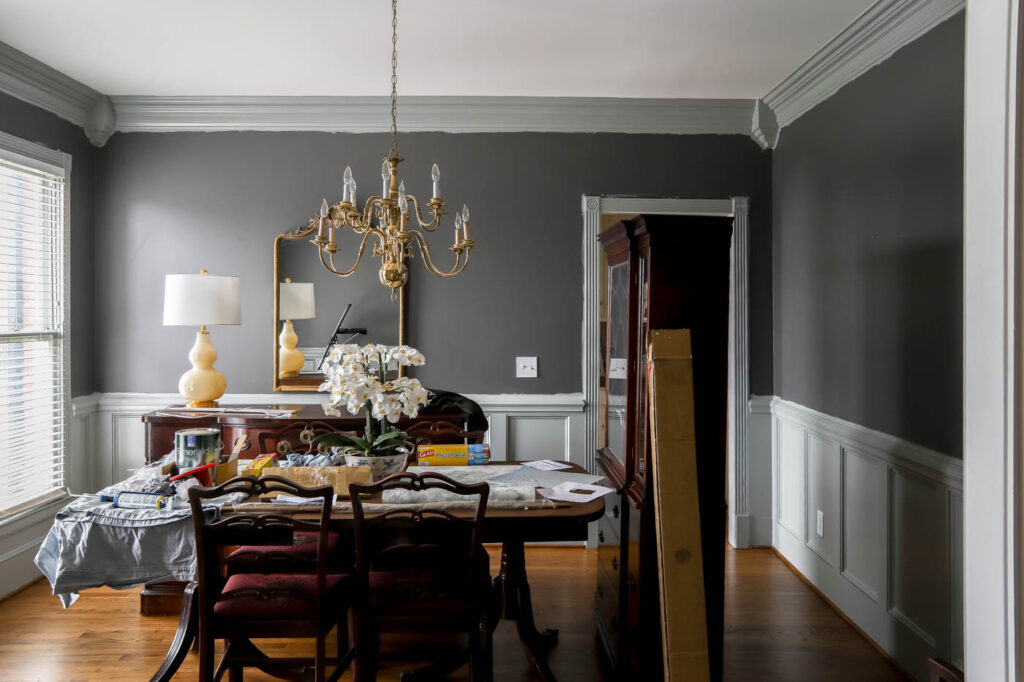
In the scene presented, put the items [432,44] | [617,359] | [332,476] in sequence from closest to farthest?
[332,476] → [617,359] → [432,44]

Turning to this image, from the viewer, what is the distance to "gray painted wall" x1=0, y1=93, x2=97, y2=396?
4.02 metres

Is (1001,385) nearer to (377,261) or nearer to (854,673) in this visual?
(854,673)

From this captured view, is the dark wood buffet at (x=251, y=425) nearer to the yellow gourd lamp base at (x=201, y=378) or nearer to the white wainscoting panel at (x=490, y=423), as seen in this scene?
the yellow gourd lamp base at (x=201, y=378)

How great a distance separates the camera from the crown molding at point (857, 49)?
9.18 feet

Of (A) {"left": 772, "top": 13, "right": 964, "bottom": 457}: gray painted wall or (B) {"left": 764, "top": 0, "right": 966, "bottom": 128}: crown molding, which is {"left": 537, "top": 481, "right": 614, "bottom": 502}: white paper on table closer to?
(A) {"left": 772, "top": 13, "right": 964, "bottom": 457}: gray painted wall

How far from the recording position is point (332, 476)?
251 centimetres

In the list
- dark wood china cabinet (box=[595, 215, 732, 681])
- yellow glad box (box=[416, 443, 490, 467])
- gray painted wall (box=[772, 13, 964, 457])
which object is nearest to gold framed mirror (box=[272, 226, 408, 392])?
yellow glad box (box=[416, 443, 490, 467])

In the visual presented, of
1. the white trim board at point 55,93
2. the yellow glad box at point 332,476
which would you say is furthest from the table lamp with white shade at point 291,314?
the yellow glad box at point 332,476

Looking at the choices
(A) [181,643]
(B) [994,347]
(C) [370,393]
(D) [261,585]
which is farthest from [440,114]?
(B) [994,347]

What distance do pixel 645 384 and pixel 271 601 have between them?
1440 mm

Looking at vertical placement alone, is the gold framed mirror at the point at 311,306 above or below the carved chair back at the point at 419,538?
above

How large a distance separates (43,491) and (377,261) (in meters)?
2.30

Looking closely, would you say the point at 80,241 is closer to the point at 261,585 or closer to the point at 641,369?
the point at 261,585

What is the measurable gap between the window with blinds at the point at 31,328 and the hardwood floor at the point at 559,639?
63 centimetres
